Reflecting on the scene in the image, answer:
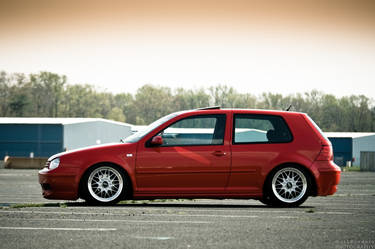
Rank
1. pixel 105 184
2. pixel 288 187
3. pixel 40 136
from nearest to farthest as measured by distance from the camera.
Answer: pixel 105 184
pixel 288 187
pixel 40 136

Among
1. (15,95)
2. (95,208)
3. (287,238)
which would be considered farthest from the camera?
(15,95)

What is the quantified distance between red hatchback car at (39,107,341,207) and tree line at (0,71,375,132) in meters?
95.7

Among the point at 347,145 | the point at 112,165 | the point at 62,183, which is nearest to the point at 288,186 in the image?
the point at 112,165

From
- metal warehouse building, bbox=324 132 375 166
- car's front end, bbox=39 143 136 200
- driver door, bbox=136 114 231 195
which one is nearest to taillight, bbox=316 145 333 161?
driver door, bbox=136 114 231 195

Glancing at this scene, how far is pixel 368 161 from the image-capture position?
49500 millimetres

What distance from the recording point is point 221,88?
115062mm

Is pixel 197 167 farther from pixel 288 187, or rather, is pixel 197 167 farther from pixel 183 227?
pixel 183 227

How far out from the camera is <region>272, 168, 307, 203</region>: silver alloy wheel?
33.4ft

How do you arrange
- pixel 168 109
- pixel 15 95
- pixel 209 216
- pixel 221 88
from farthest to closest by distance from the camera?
pixel 168 109, pixel 221 88, pixel 15 95, pixel 209 216

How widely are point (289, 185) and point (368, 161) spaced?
4139 cm

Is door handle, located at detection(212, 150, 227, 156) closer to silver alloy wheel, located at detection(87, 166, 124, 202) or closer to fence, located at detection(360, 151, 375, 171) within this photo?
silver alloy wheel, located at detection(87, 166, 124, 202)

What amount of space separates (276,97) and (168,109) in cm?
2177

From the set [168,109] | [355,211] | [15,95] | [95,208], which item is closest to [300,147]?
[355,211]

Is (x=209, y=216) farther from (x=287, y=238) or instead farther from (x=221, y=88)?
(x=221, y=88)
